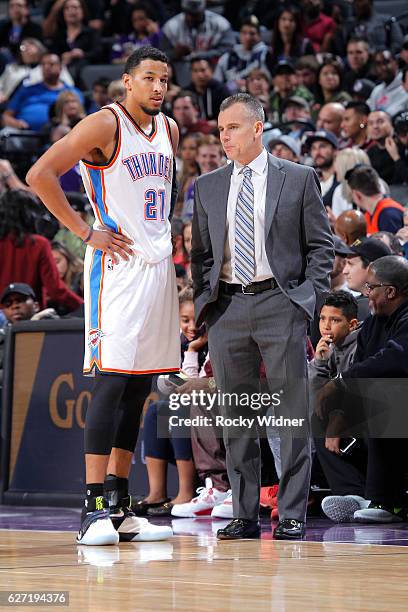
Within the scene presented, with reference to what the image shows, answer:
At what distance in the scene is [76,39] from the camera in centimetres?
1670

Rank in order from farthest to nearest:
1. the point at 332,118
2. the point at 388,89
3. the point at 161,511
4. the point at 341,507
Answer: the point at 388,89 → the point at 332,118 → the point at 161,511 → the point at 341,507

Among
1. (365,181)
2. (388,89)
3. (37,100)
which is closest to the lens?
(365,181)

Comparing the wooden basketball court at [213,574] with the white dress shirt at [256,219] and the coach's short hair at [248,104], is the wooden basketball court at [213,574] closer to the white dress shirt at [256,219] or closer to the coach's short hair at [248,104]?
the white dress shirt at [256,219]

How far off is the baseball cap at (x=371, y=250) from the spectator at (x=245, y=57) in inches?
277

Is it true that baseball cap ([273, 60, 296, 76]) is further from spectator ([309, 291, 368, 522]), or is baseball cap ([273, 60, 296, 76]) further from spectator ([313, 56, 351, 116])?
spectator ([309, 291, 368, 522])

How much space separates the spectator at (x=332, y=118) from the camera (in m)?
11.6

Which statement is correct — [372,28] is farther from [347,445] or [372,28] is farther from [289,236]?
[289,236]

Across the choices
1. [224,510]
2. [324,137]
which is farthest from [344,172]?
[224,510]

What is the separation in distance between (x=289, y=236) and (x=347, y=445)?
1678mm

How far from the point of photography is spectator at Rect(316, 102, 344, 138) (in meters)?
11.6

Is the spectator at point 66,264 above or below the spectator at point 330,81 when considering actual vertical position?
below

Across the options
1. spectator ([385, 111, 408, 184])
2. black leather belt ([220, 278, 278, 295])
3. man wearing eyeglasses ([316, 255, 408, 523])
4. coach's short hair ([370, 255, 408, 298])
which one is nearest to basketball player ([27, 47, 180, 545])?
black leather belt ([220, 278, 278, 295])

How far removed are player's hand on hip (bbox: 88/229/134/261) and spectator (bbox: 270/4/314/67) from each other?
9.32m

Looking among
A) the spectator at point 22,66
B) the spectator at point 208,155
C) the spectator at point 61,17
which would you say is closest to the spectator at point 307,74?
the spectator at point 208,155
